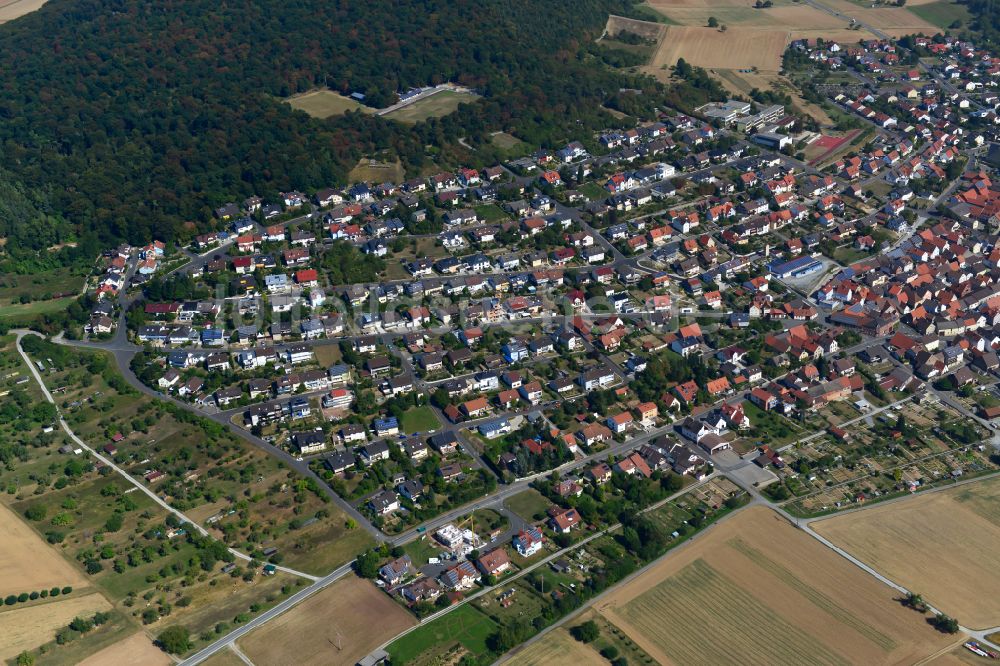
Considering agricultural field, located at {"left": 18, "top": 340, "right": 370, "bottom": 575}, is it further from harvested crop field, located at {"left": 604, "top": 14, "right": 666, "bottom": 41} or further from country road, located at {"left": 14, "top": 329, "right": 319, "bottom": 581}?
harvested crop field, located at {"left": 604, "top": 14, "right": 666, "bottom": 41}

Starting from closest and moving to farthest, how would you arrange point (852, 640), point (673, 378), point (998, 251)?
point (852, 640)
point (673, 378)
point (998, 251)

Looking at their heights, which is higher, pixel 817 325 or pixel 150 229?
pixel 150 229

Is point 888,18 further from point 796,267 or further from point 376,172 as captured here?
point 376,172

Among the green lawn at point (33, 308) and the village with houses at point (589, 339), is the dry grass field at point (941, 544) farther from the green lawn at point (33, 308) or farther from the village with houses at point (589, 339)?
the green lawn at point (33, 308)

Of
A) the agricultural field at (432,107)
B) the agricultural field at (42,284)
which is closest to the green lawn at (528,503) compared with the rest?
the agricultural field at (42,284)

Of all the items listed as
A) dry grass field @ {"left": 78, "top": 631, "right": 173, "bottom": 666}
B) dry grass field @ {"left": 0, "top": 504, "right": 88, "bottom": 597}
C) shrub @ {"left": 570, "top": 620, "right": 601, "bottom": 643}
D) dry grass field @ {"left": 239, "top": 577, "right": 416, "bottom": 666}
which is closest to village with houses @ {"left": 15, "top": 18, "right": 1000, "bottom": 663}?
dry grass field @ {"left": 239, "top": 577, "right": 416, "bottom": 666}

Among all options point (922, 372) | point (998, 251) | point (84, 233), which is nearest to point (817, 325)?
point (922, 372)

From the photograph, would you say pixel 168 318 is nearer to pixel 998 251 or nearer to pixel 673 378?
pixel 673 378
